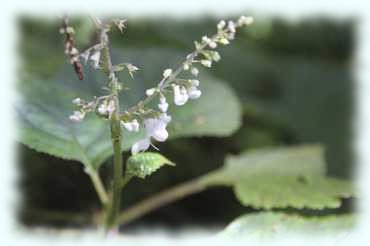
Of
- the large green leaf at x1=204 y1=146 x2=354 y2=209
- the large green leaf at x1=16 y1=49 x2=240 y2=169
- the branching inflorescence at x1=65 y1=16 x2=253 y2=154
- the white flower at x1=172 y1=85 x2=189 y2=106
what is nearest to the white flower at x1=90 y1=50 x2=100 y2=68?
the branching inflorescence at x1=65 y1=16 x2=253 y2=154

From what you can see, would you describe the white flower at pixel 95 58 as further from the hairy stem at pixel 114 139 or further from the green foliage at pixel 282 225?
the green foliage at pixel 282 225

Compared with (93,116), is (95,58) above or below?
below

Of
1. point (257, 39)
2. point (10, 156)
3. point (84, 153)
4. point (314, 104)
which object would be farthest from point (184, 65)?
point (257, 39)

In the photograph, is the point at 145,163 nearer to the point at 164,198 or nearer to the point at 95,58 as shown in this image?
the point at 95,58

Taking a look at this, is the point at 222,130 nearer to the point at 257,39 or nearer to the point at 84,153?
the point at 84,153

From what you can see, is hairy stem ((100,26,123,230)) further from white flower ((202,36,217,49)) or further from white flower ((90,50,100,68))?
white flower ((202,36,217,49))

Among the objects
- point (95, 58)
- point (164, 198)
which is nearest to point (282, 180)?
point (164, 198)
